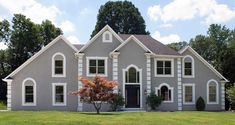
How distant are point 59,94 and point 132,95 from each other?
7.16 metres

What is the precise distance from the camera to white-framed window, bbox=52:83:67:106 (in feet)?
143

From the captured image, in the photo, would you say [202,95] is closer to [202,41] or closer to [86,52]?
[86,52]

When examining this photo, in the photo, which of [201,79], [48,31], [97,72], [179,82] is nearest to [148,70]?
[179,82]

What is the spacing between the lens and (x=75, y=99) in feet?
144

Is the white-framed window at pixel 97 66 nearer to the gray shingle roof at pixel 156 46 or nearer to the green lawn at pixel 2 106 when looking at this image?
the gray shingle roof at pixel 156 46

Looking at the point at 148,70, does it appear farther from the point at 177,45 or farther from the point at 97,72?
the point at 177,45

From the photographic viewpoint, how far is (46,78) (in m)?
43.6

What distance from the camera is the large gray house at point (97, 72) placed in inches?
1700

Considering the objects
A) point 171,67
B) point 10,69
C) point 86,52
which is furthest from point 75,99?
point 10,69

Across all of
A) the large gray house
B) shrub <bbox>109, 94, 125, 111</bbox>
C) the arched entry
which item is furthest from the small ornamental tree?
the arched entry

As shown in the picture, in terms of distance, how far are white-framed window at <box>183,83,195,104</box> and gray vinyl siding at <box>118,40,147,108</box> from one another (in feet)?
16.9

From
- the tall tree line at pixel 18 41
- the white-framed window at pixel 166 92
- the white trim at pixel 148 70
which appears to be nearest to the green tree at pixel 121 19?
the tall tree line at pixel 18 41

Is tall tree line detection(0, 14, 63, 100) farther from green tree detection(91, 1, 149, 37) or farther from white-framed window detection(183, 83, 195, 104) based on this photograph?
white-framed window detection(183, 83, 195, 104)

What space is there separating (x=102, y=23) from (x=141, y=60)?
28.5 m
